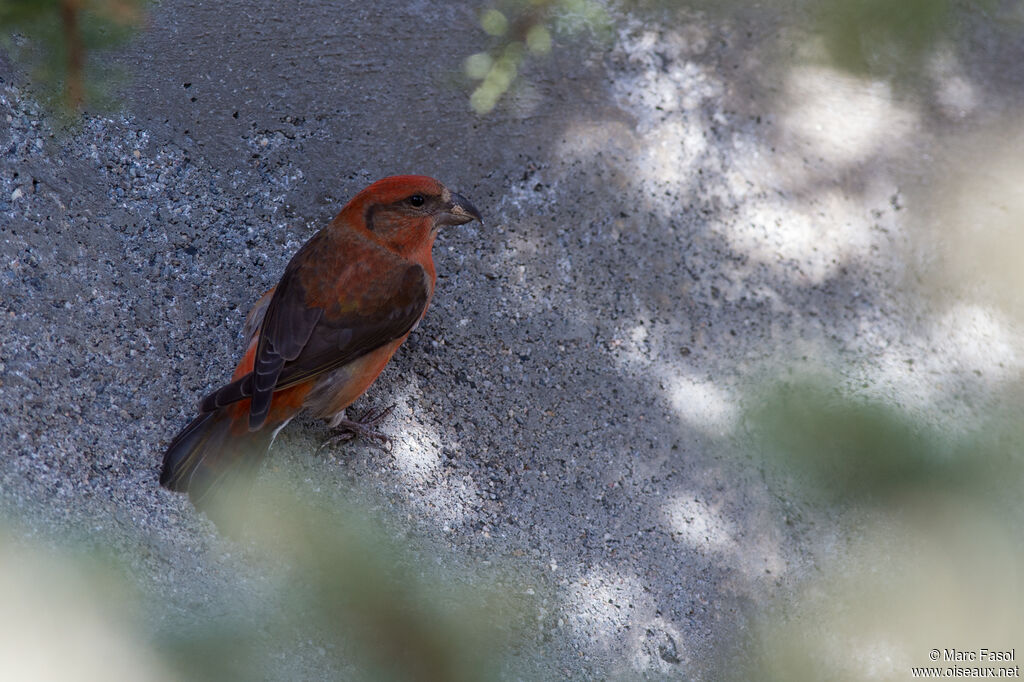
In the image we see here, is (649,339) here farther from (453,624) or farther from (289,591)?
(289,591)

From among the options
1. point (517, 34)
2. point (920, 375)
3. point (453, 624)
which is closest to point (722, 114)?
point (517, 34)

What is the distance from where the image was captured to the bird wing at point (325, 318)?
122 inches

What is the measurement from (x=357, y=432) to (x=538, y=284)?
1056mm

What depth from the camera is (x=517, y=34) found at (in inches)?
174

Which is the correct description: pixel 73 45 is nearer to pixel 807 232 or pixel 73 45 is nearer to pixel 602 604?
pixel 602 604

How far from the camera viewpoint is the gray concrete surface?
338 centimetres

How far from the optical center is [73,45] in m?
3.77

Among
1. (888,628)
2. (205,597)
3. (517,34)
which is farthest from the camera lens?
(517,34)

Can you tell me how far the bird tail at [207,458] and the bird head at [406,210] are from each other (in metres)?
0.89

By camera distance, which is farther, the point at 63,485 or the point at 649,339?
the point at 649,339

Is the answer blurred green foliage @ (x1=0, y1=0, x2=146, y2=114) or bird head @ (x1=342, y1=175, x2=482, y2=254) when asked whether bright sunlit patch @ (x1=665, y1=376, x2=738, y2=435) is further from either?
blurred green foliage @ (x1=0, y1=0, x2=146, y2=114)

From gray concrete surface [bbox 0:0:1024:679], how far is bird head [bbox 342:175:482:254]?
0.51 m

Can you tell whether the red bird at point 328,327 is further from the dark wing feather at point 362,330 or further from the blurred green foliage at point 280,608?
the blurred green foliage at point 280,608

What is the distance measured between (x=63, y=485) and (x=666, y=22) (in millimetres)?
3391
